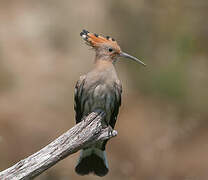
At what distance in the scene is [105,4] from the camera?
9398 mm

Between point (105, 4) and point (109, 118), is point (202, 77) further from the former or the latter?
point (109, 118)

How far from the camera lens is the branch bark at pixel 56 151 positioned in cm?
458

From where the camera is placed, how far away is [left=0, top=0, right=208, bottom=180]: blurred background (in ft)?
27.3

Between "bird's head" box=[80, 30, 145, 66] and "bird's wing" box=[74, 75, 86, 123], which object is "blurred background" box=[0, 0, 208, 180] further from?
"bird's head" box=[80, 30, 145, 66]

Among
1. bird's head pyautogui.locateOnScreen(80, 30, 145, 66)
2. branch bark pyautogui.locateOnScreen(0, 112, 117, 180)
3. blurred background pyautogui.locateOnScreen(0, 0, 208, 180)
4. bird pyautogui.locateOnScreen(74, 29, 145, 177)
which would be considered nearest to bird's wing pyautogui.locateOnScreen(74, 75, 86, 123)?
bird pyautogui.locateOnScreen(74, 29, 145, 177)

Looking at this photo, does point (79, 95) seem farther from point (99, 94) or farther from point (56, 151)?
point (56, 151)

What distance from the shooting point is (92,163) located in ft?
19.4

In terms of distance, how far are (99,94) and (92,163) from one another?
0.65 m

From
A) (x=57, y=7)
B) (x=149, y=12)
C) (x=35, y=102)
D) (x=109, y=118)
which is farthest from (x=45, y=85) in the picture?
(x=109, y=118)

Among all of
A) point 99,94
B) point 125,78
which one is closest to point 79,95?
point 99,94

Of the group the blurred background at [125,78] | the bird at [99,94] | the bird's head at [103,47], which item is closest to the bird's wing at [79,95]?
the bird at [99,94]

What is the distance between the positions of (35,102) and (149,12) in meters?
2.17

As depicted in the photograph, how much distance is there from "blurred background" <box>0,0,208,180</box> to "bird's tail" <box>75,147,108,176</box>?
1745 mm

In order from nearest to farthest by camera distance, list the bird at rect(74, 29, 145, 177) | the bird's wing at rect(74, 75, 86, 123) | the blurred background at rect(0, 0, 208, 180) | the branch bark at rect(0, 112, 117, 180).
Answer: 1. the branch bark at rect(0, 112, 117, 180)
2. the bird at rect(74, 29, 145, 177)
3. the bird's wing at rect(74, 75, 86, 123)
4. the blurred background at rect(0, 0, 208, 180)
